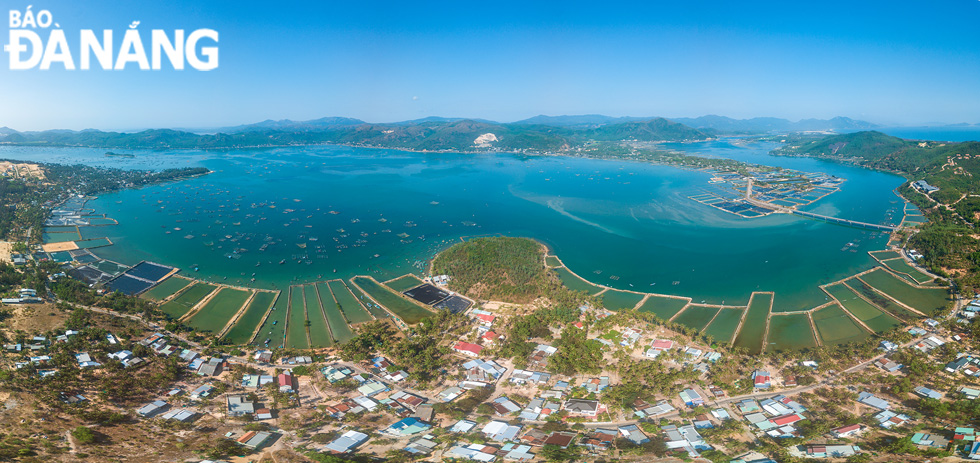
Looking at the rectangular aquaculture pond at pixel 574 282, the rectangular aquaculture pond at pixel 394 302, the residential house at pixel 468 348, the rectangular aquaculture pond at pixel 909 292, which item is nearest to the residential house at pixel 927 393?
the rectangular aquaculture pond at pixel 909 292

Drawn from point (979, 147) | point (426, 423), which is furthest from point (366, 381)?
point (979, 147)

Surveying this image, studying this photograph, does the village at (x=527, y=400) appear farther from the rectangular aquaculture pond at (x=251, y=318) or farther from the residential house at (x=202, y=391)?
the rectangular aquaculture pond at (x=251, y=318)

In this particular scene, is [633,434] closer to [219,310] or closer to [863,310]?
[863,310]

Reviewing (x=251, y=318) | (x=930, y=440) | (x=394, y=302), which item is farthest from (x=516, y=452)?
(x=251, y=318)

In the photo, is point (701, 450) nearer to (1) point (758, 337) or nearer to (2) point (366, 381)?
(1) point (758, 337)

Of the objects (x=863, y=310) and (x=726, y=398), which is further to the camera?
(x=863, y=310)
